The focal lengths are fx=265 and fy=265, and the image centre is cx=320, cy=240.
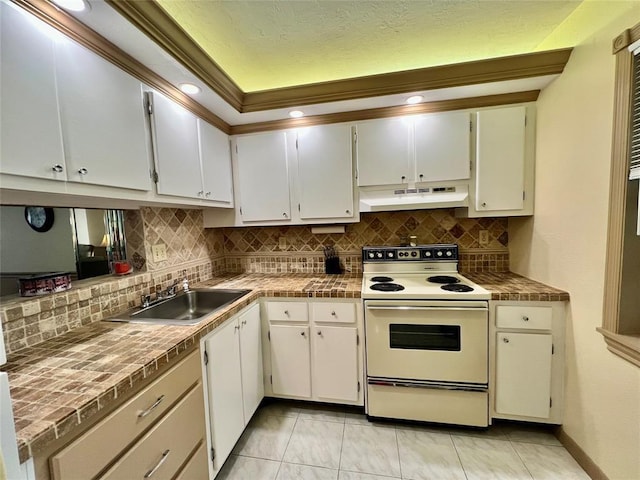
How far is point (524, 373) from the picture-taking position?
5.49 ft

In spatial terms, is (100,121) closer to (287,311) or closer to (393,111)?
(287,311)

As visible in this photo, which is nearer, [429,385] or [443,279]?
[429,385]

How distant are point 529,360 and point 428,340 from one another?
0.61 m

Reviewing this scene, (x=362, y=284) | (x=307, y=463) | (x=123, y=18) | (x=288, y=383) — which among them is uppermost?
(x=123, y=18)

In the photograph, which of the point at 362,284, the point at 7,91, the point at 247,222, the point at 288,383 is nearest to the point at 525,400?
the point at 362,284

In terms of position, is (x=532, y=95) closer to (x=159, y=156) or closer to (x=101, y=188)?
(x=159, y=156)

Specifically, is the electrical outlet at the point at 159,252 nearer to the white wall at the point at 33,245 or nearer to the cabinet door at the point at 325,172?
the white wall at the point at 33,245

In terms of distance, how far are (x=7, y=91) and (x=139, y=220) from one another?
0.97m

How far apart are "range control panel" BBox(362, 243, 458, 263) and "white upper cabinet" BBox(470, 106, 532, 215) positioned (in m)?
0.41

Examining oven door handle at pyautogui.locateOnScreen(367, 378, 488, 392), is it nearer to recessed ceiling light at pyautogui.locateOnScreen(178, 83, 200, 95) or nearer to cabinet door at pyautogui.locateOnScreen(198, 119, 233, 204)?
cabinet door at pyautogui.locateOnScreen(198, 119, 233, 204)

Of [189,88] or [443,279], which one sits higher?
[189,88]

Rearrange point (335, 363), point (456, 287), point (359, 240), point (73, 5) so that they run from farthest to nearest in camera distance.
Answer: point (359, 240) < point (335, 363) < point (456, 287) < point (73, 5)

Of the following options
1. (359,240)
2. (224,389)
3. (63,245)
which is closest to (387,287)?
(359,240)

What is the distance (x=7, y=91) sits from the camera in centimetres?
85
